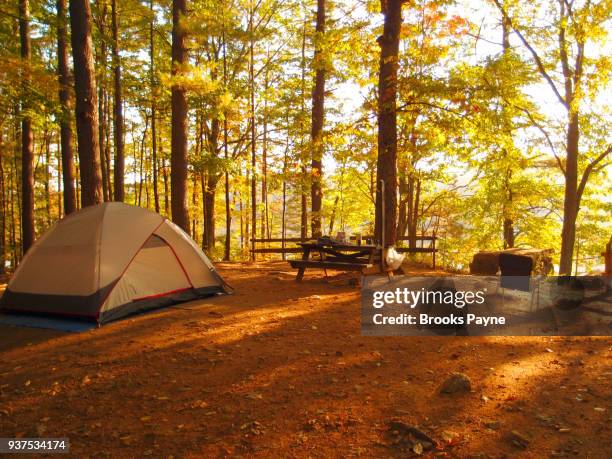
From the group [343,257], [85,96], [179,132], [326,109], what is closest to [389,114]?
[343,257]

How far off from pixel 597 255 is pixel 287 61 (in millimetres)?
17236

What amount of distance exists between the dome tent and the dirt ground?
0.46 meters

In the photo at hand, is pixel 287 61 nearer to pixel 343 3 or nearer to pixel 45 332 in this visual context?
pixel 343 3

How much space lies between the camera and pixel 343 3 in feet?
52.3

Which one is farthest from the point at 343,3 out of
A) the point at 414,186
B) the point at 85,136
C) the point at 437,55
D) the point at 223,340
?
the point at 223,340

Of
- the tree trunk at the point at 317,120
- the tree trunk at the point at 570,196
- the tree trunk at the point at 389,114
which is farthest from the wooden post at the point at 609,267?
the tree trunk at the point at 317,120

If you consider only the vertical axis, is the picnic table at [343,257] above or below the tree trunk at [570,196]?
below

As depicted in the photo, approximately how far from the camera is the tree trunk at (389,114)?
27.4 ft

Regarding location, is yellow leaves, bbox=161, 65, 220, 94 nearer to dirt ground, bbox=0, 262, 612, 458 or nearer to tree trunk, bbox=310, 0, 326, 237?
tree trunk, bbox=310, 0, 326, 237

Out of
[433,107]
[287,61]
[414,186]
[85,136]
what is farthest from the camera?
[414,186]

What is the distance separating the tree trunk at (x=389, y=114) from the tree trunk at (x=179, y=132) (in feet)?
16.4

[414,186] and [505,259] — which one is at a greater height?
[414,186]

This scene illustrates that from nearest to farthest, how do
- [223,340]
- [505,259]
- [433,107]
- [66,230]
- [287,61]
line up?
[223,340]
[66,230]
[505,259]
[433,107]
[287,61]

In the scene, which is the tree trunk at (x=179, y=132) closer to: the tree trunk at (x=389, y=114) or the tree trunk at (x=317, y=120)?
the tree trunk at (x=317, y=120)
